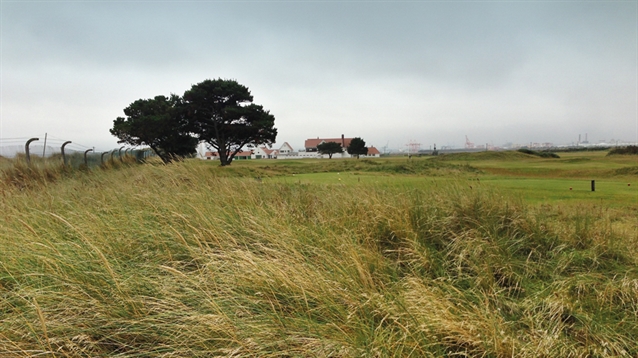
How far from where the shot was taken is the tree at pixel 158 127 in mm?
27719

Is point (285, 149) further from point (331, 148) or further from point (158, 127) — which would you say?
point (158, 127)

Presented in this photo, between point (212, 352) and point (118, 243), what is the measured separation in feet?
5.95

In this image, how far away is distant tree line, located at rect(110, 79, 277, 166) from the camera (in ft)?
96.7

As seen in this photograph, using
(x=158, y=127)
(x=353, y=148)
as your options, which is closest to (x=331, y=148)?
(x=353, y=148)

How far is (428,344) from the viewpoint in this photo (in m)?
1.67

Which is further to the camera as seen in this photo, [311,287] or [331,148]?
[331,148]

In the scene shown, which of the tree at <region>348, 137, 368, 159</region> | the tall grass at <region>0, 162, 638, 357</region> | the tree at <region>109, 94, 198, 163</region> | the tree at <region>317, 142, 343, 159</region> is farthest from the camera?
the tree at <region>317, 142, 343, 159</region>

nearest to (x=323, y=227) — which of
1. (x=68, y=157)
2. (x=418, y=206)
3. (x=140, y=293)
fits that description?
(x=418, y=206)

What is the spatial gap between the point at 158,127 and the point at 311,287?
30.3 meters

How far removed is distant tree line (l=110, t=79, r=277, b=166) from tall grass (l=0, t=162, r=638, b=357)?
27.8 m

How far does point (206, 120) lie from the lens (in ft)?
103

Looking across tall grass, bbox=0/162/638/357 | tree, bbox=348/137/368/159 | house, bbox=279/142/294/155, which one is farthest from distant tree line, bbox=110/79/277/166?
house, bbox=279/142/294/155

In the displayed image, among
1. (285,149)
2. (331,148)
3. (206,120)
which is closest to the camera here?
(206,120)

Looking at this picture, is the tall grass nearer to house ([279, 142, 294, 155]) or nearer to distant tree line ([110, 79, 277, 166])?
distant tree line ([110, 79, 277, 166])
